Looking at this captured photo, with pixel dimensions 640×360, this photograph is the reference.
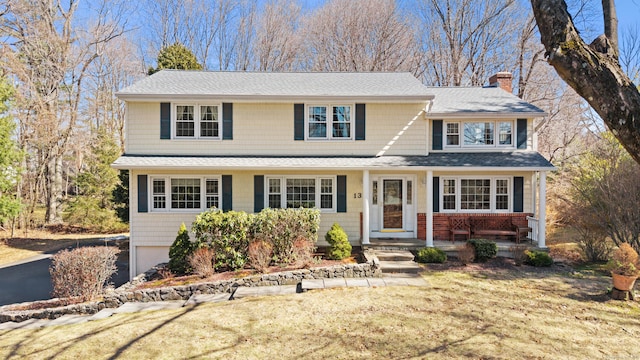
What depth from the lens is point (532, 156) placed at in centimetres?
1166

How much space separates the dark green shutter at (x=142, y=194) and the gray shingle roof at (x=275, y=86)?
2.70 metres

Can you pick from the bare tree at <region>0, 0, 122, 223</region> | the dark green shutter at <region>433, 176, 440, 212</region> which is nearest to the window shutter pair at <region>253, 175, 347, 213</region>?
the dark green shutter at <region>433, 176, 440, 212</region>

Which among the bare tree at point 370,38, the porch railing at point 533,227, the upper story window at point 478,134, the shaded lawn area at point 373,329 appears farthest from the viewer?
the bare tree at point 370,38

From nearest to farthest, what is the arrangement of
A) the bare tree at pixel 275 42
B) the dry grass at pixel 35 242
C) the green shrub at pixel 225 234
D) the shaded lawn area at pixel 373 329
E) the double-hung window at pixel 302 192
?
1. the shaded lawn area at pixel 373 329
2. the green shrub at pixel 225 234
3. the double-hung window at pixel 302 192
4. the dry grass at pixel 35 242
5. the bare tree at pixel 275 42

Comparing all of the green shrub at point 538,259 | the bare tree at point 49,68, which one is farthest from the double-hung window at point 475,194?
the bare tree at point 49,68

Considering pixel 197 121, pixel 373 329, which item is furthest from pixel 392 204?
pixel 197 121

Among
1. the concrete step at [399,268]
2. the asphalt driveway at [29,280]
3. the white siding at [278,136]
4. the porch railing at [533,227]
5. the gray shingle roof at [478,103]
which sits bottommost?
the asphalt driveway at [29,280]

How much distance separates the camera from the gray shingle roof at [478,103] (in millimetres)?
11859

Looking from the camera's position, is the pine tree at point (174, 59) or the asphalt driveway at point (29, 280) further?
the pine tree at point (174, 59)

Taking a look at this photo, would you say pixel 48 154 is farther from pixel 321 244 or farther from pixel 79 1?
pixel 321 244

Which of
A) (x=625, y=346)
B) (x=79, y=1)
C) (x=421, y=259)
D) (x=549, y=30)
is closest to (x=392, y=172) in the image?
(x=421, y=259)

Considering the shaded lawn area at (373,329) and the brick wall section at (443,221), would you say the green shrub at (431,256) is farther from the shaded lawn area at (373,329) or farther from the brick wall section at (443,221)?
the shaded lawn area at (373,329)

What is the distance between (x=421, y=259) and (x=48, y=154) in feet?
71.2

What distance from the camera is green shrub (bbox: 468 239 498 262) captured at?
10219mm
